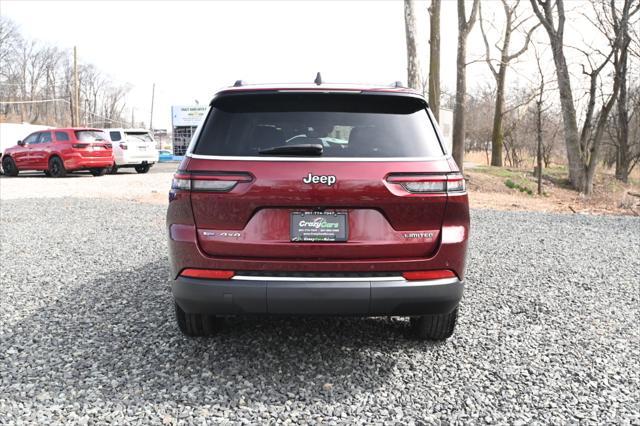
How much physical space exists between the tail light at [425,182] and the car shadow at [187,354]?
3.78 feet

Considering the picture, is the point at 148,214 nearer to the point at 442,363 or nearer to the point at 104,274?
the point at 104,274

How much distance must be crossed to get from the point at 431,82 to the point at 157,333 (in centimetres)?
1306

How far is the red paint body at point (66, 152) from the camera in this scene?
18203mm

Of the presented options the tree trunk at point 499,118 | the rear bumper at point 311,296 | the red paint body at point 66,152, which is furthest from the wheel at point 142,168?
the rear bumper at point 311,296

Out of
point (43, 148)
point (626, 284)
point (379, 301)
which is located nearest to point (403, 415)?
point (379, 301)

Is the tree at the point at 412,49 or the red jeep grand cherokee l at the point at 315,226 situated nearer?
the red jeep grand cherokee l at the point at 315,226

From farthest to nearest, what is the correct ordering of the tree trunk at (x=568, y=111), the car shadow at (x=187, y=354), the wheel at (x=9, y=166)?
the wheel at (x=9, y=166) < the tree trunk at (x=568, y=111) < the car shadow at (x=187, y=354)

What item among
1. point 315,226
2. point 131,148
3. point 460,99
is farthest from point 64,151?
point 315,226

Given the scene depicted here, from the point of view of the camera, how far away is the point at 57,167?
61.5 ft

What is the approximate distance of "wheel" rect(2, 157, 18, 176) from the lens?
19.6 meters

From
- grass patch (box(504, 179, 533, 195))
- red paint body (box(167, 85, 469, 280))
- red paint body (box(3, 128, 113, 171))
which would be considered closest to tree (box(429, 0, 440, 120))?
grass patch (box(504, 179, 533, 195))

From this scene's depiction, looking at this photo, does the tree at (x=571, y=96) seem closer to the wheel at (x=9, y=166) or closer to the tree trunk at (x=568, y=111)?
the tree trunk at (x=568, y=111)

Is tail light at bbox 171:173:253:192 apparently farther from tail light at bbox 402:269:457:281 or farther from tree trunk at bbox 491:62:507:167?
tree trunk at bbox 491:62:507:167

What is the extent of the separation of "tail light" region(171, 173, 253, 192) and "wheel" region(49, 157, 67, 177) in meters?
17.9
